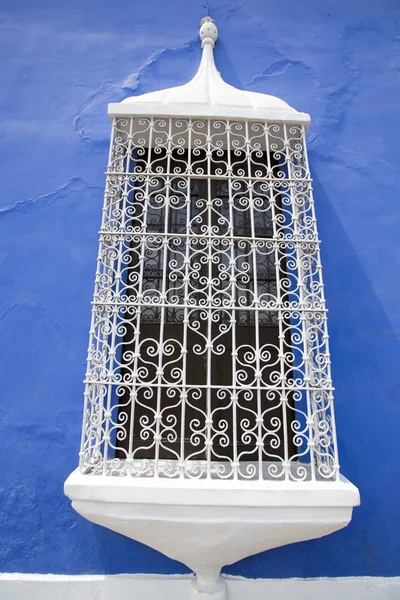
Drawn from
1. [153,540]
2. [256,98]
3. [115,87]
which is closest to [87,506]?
[153,540]

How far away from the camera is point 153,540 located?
85.1 inches

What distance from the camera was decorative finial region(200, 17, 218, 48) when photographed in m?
3.35

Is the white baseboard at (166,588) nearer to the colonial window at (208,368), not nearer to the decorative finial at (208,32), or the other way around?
the colonial window at (208,368)

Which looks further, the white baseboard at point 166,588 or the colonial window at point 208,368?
the white baseboard at point 166,588

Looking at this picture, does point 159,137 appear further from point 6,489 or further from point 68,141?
point 6,489

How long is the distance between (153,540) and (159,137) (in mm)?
2487

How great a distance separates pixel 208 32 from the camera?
335cm

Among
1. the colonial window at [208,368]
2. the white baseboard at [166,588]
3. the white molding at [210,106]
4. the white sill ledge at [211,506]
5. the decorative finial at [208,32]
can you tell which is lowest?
the white baseboard at [166,588]

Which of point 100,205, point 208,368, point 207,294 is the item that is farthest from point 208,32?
point 208,368

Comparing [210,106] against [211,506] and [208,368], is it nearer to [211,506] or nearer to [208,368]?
[208,368]

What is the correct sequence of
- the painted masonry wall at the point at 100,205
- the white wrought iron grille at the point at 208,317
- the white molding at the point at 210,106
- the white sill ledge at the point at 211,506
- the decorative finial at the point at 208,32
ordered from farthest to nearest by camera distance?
1. the decorative finial at the point at 208,32
2. the white molding at the point at 210,106
3. the painted masonry wall at the point at 100,205
4. the white wrought iron grille at the point at 208,317
5. the white sill ledge at the point at 211,506

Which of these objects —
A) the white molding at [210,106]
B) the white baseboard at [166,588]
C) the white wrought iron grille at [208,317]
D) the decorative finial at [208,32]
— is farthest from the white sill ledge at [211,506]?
the decorative finial at [208,32]

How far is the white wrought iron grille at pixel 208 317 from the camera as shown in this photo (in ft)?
7.64

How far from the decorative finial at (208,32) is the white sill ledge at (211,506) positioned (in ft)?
10.4
